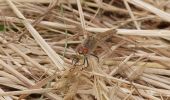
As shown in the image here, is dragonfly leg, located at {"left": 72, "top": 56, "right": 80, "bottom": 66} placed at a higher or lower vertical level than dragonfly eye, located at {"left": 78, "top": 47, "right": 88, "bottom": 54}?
lower

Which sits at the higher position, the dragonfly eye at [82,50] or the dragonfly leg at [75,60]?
the dragonfly eye at [82,50]

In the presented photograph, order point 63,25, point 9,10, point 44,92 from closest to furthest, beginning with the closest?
point 44,92 < point 63,25 < point 9,10

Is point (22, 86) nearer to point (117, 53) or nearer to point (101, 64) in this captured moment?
point (101, 64)

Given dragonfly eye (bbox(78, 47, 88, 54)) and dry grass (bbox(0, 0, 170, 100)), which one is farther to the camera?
dragonfly eye (bbox(78, 47, 88, 54))

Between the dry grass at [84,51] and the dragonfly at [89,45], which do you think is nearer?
the dry grass at [84,51]

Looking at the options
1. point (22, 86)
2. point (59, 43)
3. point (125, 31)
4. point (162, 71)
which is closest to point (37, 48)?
point (59, 43)
